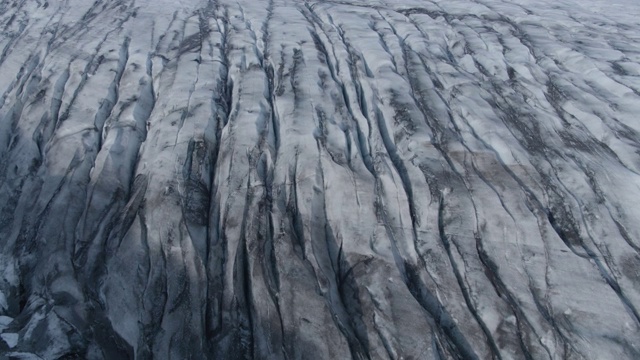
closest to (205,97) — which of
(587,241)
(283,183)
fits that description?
(283,183)

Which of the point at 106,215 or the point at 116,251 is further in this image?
the point at 106,215

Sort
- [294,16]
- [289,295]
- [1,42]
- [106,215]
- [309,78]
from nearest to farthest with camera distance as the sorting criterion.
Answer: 1. [289,295]
2. [106,215]
3. [309,78]
4. [1,42]
5. [294,16]

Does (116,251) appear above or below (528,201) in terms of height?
below

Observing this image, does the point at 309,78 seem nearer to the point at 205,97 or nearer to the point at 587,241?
the point at 205,97

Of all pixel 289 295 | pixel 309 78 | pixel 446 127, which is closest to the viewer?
pixel 289 295

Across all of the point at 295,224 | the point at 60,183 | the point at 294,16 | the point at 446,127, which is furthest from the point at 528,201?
the point at 294,16

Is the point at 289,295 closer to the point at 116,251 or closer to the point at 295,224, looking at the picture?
the point at 295,224
